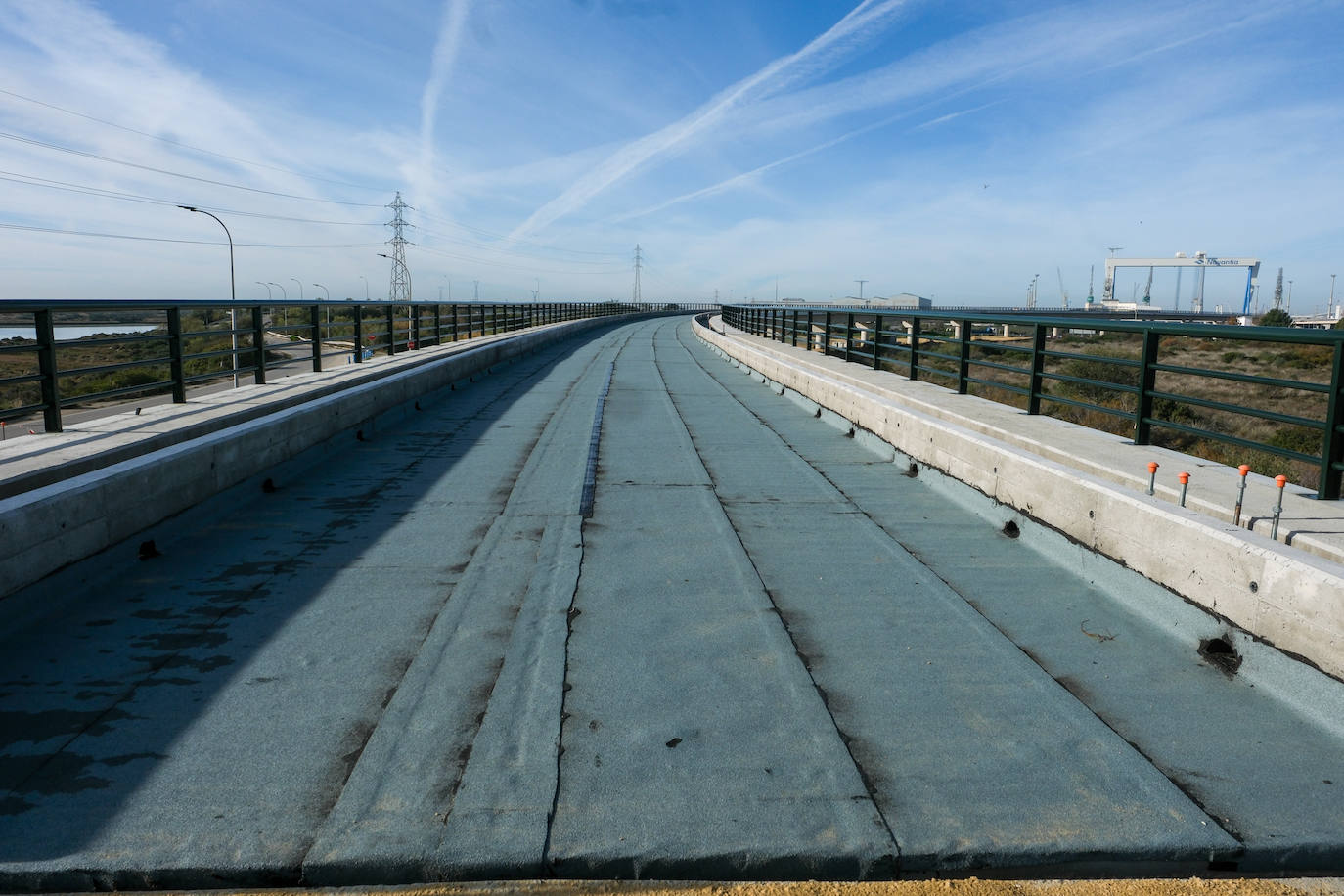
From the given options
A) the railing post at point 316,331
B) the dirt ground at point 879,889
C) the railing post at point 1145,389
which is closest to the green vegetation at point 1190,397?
the railing post at point 1145,389

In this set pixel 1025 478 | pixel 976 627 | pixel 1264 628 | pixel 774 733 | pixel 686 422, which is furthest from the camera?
pixel 686 422

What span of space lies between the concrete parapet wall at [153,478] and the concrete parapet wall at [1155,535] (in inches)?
251

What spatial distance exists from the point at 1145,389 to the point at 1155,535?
278 cm

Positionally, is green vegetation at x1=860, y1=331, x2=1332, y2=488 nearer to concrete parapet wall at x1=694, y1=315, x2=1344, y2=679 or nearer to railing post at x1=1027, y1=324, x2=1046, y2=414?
railing post at x1=1027, y1=324, x2=1046, y2=414

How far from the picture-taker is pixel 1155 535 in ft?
18.7

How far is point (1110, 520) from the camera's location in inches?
244

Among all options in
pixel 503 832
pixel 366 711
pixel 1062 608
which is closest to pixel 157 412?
pixel 366 711

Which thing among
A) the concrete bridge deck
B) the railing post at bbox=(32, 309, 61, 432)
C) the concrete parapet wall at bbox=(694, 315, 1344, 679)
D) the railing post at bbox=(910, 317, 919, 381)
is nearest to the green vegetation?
the railing post at bbox=(910, 317, 919, 381)

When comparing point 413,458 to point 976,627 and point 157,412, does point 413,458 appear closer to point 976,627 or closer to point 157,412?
point 157,412

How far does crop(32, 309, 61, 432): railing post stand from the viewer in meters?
7.56

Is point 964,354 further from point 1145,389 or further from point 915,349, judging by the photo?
point 1145,389

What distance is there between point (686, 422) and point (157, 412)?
688 cm

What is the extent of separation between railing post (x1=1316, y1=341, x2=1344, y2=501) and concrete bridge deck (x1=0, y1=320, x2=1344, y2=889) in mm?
1399

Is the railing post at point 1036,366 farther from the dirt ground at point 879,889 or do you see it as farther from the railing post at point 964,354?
the dirt ground at point 879,889
